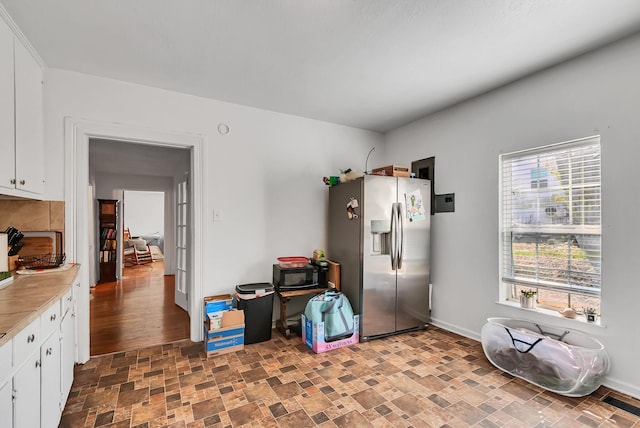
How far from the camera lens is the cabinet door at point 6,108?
5.63 feet

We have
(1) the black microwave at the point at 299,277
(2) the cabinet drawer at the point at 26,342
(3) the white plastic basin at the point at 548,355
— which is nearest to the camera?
(2) the cabinet drawer at the point at 26,342

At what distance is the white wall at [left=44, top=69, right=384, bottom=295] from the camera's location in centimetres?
252

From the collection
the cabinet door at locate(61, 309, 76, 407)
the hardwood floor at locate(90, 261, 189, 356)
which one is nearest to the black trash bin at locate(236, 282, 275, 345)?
the hardwood floor at locate(90, 261, 189, 356)

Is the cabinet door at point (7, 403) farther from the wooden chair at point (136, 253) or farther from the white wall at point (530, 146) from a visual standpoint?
the wooden chair at point (136, 253)

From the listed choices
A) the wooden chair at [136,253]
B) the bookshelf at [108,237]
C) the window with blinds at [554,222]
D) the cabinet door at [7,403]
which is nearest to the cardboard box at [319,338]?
the window with blinds at [554,222]

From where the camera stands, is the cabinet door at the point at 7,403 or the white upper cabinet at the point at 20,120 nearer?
the cabinet door at the point at 7,403

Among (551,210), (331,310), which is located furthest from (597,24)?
(331,310)

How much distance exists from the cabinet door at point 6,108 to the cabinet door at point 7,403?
1233 millimetres

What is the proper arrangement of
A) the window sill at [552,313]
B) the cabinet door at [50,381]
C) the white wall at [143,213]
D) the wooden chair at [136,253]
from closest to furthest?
the cabinet door at [50,381]
the window sill at [552,313]
the wooden chair at [136,253]
the white wall at [143,213]

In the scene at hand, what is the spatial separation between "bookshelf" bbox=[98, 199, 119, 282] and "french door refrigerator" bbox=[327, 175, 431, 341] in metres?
5.42

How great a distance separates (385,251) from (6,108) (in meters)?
3.11

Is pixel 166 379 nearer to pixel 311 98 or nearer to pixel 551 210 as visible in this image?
pixel 311 98

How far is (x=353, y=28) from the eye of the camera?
1.93 m

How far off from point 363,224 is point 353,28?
1.74 m
